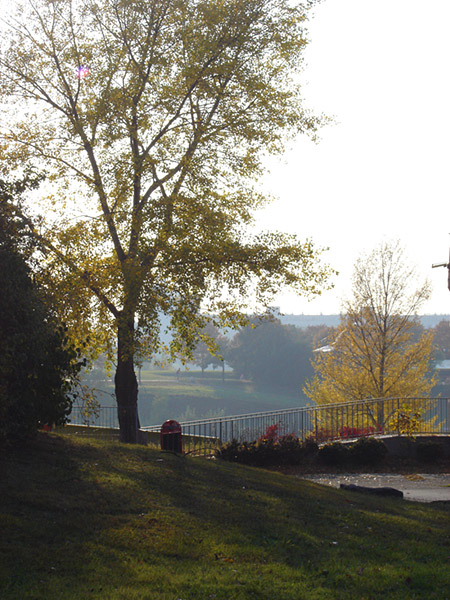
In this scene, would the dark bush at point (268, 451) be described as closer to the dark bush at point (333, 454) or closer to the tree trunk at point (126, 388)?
the dark bush at point (333, 454)

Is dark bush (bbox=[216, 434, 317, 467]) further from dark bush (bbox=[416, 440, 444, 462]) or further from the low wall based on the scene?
dark bush (bbox=[416, 440, 444, 462])

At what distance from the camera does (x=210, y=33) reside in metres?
17.8

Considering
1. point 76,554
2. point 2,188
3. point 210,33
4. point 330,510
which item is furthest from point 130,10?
point 76,554

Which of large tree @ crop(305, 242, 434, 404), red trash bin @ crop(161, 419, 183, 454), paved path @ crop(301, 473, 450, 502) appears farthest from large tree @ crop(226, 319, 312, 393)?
red trash bin @ crop(161, 419, 183, 454)

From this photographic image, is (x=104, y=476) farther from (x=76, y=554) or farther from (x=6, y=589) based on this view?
(x=6, y=589)

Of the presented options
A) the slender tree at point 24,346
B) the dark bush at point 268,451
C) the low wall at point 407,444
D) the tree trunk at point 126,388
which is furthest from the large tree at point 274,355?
the slender tree at point 24,346

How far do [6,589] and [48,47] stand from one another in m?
16.4

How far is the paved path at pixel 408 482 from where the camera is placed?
42.9 ft

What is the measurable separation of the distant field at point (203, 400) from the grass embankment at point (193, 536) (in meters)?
90.3

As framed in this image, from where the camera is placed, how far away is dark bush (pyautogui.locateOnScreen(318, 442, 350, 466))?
16.9m

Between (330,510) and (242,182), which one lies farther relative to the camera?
(242,182)

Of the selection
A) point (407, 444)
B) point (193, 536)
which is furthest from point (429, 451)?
point (193, 536)

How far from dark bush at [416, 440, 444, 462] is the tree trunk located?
26.1 ft

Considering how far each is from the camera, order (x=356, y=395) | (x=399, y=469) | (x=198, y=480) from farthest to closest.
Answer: (x=356, y=395) → (x=399, y=469) → (x=198, y=480)
